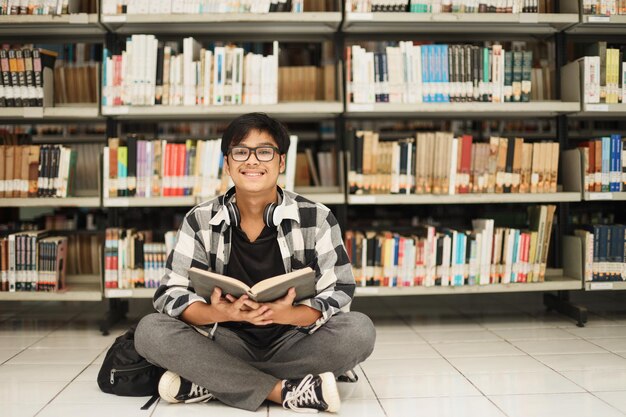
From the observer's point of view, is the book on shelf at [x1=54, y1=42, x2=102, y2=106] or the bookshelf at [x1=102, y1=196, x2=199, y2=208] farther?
the book on shelf at [x1=54, y1=42, x2=102, y2=106]

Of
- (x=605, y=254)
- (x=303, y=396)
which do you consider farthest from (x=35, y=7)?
(x=605, y=254)

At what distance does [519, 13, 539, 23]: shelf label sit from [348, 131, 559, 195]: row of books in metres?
0.63

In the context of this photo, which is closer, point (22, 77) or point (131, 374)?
point (131, 374)

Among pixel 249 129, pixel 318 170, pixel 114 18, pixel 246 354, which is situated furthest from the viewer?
pixel 318 170

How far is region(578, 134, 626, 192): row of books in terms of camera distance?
3.45 m

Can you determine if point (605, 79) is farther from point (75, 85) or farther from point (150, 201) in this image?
point (75, 85)

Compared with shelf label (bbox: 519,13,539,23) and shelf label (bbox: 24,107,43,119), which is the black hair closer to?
shelf label (bbox: 24,107,43,119)

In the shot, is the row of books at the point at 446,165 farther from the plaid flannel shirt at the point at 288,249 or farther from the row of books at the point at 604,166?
the plaid flannel shirt at the point at 288,249

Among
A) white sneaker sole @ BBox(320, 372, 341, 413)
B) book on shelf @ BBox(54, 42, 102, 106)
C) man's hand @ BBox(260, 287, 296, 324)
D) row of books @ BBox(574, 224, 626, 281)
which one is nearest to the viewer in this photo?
man's hand @ BBox(260, 287, 296, 324)

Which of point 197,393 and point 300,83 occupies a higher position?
point 300,83

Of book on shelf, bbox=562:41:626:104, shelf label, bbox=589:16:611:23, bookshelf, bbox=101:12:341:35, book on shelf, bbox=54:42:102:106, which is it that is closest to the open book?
bookshelf, bbox=101:12:341:35

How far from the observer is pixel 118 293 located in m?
3.29

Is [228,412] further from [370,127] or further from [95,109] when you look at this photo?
[370,127]

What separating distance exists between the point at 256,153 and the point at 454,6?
1.83 meters
